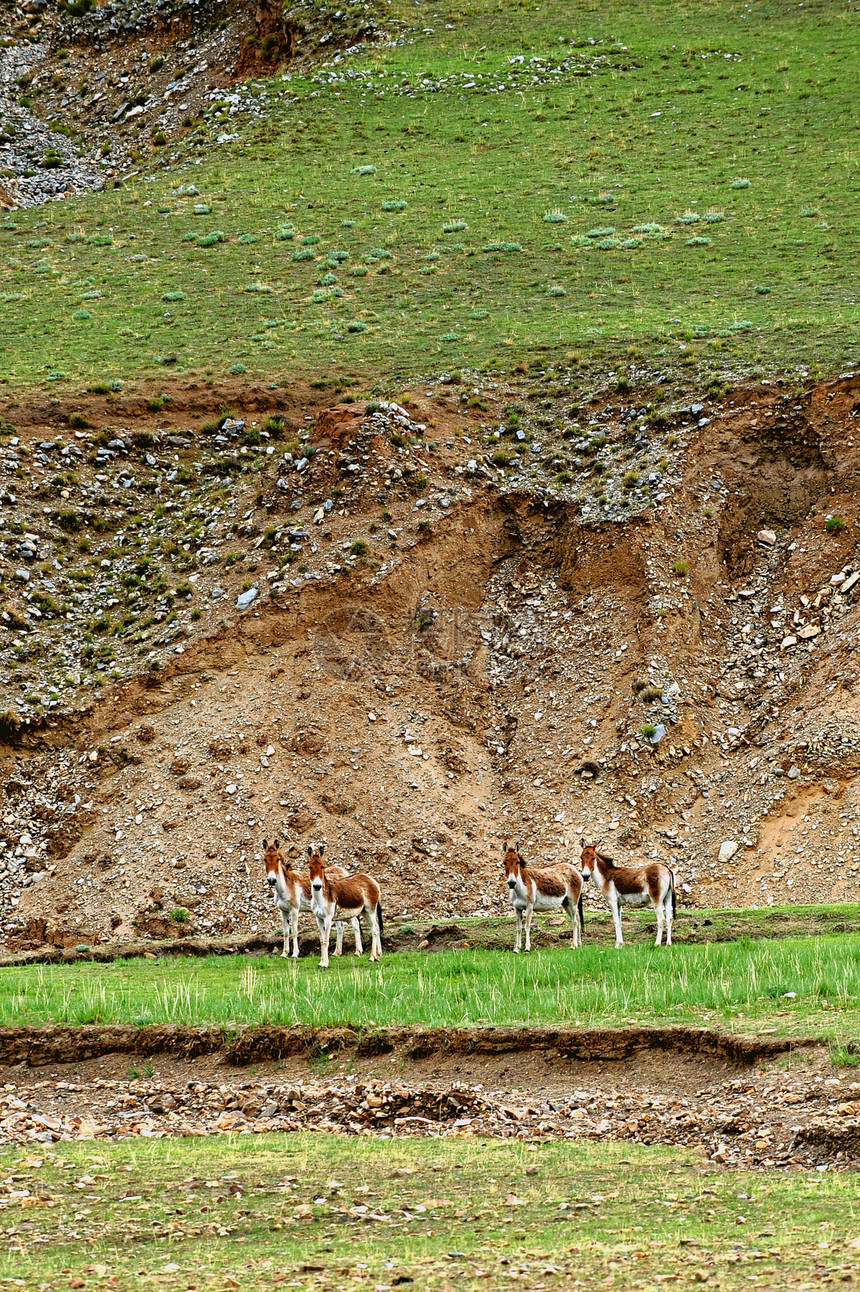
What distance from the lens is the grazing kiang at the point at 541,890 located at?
2250cm

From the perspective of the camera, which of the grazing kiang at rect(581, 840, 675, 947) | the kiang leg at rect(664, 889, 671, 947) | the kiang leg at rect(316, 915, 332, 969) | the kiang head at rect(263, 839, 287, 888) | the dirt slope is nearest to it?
the kiang leg at rect(316, 915, 332, 969)

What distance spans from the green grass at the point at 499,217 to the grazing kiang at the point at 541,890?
23830 mm

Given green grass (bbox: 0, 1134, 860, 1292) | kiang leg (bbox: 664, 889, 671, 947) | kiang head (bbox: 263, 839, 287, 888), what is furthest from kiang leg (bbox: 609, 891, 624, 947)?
green grass (bbox: 0, 1134, 860, 1292)

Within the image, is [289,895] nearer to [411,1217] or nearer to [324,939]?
[324,939]

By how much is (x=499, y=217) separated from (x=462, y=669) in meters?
30.6

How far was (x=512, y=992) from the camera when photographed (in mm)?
18078

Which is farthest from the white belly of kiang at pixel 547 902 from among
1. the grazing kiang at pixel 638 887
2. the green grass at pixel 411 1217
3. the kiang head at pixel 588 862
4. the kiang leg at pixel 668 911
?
the green grass at pixel 411 1217

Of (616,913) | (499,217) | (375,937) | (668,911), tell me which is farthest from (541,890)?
(499,217)

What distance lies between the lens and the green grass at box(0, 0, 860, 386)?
49.0 meters

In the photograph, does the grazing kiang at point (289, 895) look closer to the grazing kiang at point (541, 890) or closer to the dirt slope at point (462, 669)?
the grazing kiang at point (541, 890)

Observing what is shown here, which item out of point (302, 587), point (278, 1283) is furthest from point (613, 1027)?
point (302, 587)

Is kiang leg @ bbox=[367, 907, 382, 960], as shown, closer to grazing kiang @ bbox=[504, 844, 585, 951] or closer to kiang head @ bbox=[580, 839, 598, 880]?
grazing kiang @ bbox=[504, 844, 585, 951]

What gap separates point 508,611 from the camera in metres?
39.5

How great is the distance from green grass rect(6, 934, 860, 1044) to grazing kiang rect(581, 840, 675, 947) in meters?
0.85
